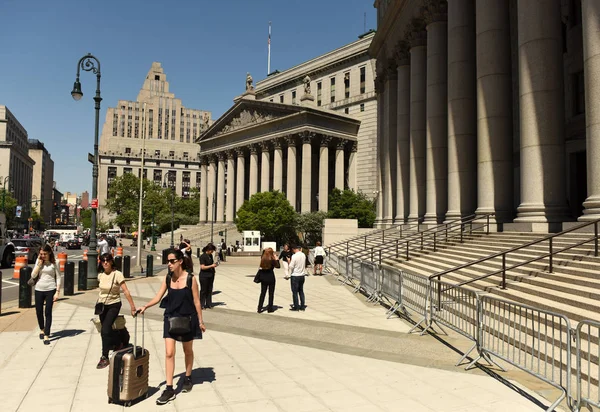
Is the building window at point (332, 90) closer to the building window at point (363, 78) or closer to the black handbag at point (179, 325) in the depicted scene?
the building window at point (363, 78)

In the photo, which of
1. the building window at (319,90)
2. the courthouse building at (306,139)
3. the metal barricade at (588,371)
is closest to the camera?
the metal barricade at (588,371)

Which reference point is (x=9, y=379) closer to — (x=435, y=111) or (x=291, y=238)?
(x=435, y=111)

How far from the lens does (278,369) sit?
7414 millimetres

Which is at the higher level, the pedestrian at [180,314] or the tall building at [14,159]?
the tall building at [14,159]

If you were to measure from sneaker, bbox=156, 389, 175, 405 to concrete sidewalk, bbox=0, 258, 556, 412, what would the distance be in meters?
0.08

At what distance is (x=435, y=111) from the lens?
2611cm

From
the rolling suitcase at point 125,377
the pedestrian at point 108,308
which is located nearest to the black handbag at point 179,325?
the rolling suitcase at point 125,377

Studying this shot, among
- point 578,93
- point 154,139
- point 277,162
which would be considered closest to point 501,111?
point 578,93

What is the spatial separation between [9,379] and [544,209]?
1662 cm

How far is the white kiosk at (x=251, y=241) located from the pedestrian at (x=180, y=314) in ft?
144

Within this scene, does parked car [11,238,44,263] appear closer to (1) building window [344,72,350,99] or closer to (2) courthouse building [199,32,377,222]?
(2) courthouse building [199,32,377,222]

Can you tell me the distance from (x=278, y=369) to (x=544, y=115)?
14432 millimetres

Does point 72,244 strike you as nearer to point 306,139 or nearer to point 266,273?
point 306,139

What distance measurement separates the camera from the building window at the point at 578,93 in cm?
2016
